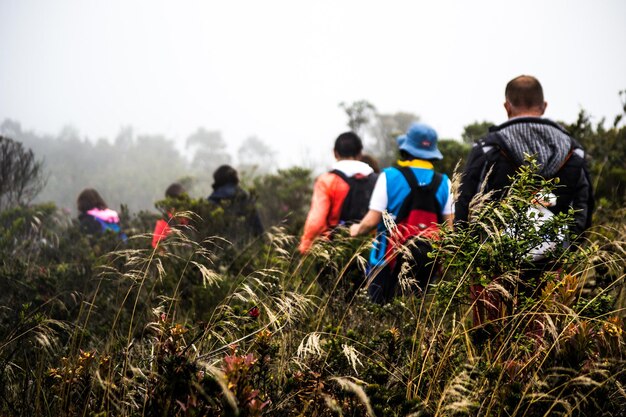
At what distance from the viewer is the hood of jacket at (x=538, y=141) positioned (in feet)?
8.27

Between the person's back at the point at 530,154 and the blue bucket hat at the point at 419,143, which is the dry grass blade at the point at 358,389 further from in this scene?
the blue bucket hat at the point at 419,143

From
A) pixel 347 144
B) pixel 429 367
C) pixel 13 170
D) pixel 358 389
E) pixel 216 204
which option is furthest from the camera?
pixel 13 170

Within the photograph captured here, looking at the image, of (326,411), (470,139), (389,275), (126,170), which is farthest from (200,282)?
(126,170)

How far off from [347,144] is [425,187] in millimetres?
1028

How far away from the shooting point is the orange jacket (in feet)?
13.0

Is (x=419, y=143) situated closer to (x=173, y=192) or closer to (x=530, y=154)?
(x=530, y=154)

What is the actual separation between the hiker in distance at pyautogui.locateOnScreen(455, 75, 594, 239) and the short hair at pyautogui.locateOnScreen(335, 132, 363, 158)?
5.42ft

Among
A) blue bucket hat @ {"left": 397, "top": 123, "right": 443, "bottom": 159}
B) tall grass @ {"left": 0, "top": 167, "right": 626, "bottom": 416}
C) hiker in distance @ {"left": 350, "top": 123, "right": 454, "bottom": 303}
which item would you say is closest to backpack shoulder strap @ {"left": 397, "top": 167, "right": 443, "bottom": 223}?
hiker in distance @ {"left": 350, "top": 123, "right": 454, "bottom": 303}

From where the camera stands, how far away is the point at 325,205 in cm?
400

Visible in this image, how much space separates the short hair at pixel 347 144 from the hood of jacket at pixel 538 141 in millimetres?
1709

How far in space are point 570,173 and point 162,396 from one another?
2304mm

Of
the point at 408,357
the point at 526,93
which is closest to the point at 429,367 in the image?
the point at 408,357

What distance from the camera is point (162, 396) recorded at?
1560 millimetres

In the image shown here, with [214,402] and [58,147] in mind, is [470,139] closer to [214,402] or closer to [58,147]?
[214,402]
